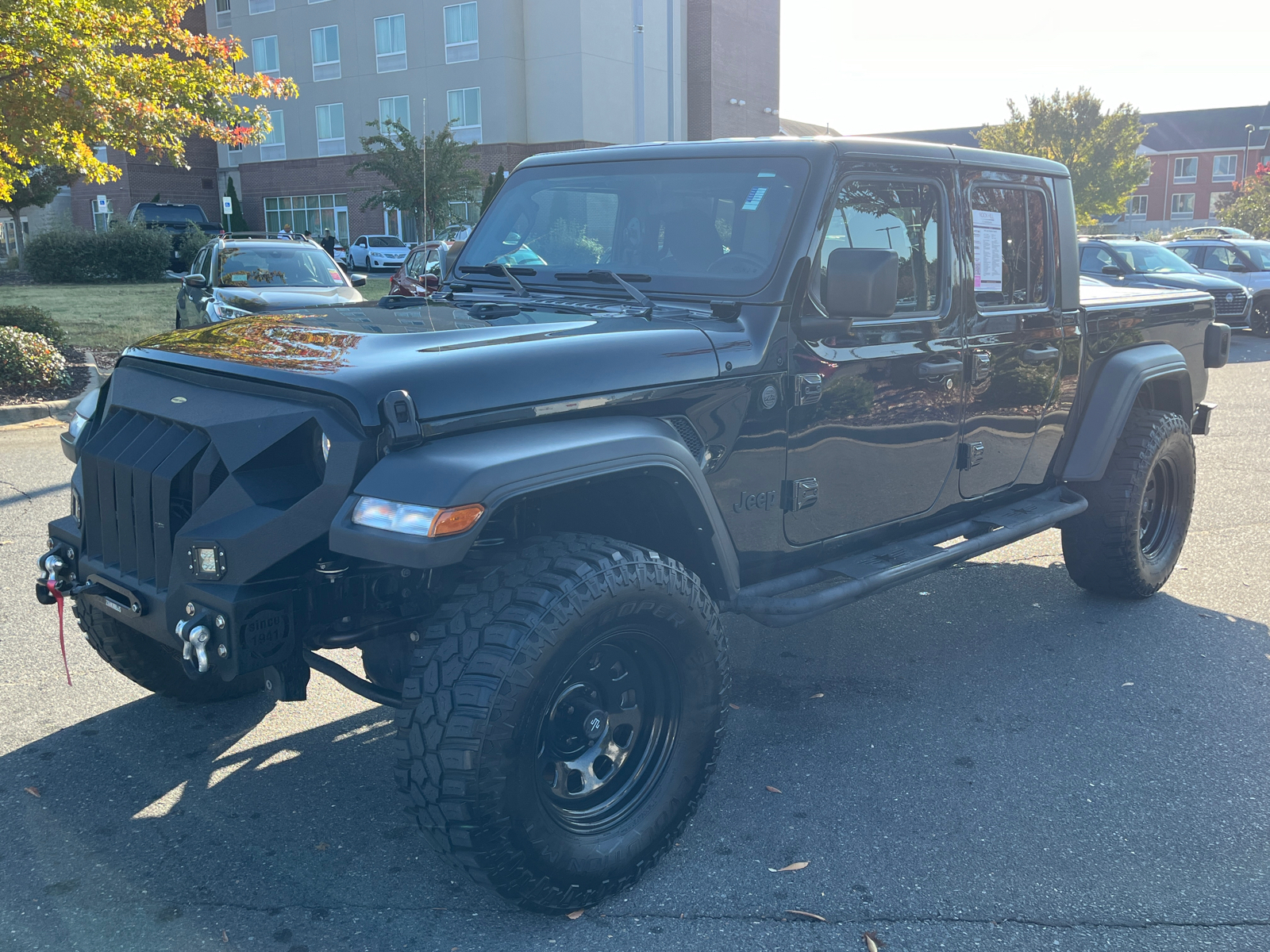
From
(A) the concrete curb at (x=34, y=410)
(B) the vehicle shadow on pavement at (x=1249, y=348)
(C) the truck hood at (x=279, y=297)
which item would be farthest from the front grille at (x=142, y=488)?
(B) the vehicle shadow on pavement at (x=1249, y=348)

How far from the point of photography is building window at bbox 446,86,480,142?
41219 millimetres

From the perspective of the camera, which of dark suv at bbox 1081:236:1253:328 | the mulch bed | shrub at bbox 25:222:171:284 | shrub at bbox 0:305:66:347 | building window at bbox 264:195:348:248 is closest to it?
the mulch bed

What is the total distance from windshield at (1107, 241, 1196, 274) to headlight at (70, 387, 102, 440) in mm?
16950

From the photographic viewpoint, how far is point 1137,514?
5.07 metres

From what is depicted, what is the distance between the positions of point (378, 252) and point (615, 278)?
3747 cm

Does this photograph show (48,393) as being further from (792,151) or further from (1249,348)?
(1249,348)

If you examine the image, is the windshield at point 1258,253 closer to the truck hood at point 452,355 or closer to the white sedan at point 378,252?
the truck hood at point 452,355

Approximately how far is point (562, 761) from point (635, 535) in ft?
2.35

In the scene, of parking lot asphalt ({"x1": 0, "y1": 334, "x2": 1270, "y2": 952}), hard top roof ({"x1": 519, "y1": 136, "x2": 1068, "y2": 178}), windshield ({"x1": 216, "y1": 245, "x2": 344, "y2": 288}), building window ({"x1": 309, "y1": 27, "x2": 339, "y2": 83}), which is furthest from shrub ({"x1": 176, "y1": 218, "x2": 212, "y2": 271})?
hard top roof ({"x1": 519, "y1": 136, "x2": 1068, "y2": 178})

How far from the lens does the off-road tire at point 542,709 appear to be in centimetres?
251

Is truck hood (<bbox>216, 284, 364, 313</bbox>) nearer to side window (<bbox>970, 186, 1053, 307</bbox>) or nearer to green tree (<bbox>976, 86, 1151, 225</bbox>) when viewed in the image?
side window (<bbox>970, 186, 1053, 307</bbox>)

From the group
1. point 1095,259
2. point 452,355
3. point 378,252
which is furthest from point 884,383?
point 378,252

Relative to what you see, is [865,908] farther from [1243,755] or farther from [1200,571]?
[1200,571]

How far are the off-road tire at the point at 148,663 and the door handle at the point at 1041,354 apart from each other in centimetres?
331
